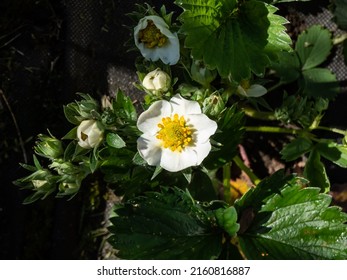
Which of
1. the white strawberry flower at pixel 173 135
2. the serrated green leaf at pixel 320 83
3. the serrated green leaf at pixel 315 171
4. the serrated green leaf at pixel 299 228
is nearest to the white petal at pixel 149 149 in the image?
the white strawberry flower at pixel 173 135

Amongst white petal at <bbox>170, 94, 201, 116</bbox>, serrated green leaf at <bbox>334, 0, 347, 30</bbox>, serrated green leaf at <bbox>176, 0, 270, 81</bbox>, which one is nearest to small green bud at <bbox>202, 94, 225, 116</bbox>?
white petal at <bbox>170, 94, 201, 116</bbox>

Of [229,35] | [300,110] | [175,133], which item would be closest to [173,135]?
[175,133]

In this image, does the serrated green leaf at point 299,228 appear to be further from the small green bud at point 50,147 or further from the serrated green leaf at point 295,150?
the small green bud at point 50,147

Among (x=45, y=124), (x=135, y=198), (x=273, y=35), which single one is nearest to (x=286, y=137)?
(x=273, y=35)
